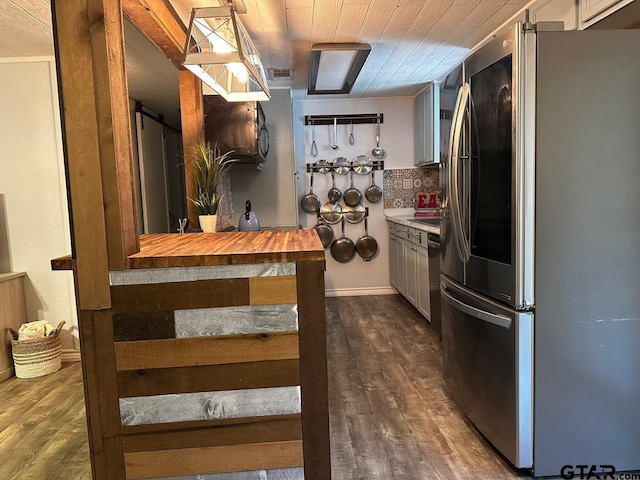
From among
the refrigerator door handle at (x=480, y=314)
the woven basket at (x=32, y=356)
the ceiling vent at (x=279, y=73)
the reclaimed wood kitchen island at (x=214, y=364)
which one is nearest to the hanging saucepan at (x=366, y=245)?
the ceiling vent at (x=279, y=73)

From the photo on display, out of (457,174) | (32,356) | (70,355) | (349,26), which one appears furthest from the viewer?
(70,355)

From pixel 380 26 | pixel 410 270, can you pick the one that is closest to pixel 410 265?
pixel 410 270

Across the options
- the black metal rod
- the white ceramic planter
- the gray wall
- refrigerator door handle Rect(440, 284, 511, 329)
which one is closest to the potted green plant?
the white ceramic planter

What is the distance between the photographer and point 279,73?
348cm

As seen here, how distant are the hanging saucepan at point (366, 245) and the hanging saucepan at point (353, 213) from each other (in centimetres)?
6

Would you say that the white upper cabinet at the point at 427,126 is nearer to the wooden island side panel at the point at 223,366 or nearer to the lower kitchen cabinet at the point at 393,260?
the lower kitchen cabinet at the point at 393,260

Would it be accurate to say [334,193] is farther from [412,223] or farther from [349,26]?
[349,26]

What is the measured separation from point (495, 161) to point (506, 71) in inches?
13.4

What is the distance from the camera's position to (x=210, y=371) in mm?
1216

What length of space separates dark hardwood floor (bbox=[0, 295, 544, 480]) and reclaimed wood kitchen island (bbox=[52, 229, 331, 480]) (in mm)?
654

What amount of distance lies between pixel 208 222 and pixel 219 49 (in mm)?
972

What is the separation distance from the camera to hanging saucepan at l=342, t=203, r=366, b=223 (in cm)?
463

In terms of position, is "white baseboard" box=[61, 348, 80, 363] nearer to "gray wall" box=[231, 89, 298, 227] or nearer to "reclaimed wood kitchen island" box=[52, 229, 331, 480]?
"gray wall" box=[231, 89, 298, 227]

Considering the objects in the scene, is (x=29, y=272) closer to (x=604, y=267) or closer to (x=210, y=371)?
(x=210, y=371)
